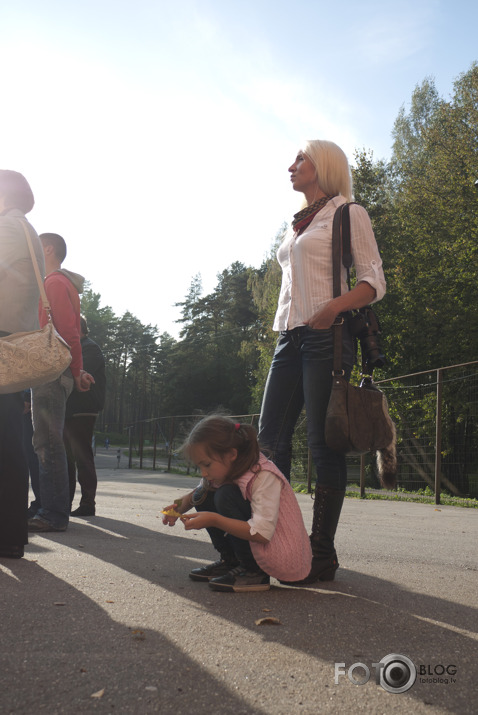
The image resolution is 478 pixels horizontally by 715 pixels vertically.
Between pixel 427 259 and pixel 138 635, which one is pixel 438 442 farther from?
pixel 427 259

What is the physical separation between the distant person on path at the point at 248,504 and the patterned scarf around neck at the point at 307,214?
1.15 meters

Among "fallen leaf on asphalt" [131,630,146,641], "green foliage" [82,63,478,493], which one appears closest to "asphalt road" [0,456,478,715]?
"fallen leaf on asphalt" [131,630,146,641]

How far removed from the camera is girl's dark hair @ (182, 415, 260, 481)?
115 inches

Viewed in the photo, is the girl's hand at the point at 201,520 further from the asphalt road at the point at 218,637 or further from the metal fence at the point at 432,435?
the metal fence at the point at 432,435

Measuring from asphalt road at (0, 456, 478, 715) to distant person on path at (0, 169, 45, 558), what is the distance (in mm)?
203

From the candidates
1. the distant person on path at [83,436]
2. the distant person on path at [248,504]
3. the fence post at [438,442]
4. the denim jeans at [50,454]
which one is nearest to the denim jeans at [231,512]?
the distant person on path at [248,504]

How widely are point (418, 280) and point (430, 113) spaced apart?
1363 cm

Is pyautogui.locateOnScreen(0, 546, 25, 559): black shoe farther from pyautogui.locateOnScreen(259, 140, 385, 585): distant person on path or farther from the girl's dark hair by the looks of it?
pyautogui.locateOnScreen(259, 140, 385, 585): distant person on path

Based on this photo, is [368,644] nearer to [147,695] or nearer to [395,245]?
[147,695]

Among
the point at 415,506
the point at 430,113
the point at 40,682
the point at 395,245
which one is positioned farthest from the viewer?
the point at 430,113

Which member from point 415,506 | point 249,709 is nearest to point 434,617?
point 249,709

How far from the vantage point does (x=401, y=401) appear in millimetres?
14297

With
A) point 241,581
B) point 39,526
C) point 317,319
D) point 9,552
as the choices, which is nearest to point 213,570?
point 241,581

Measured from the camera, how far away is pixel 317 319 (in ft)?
10.7
